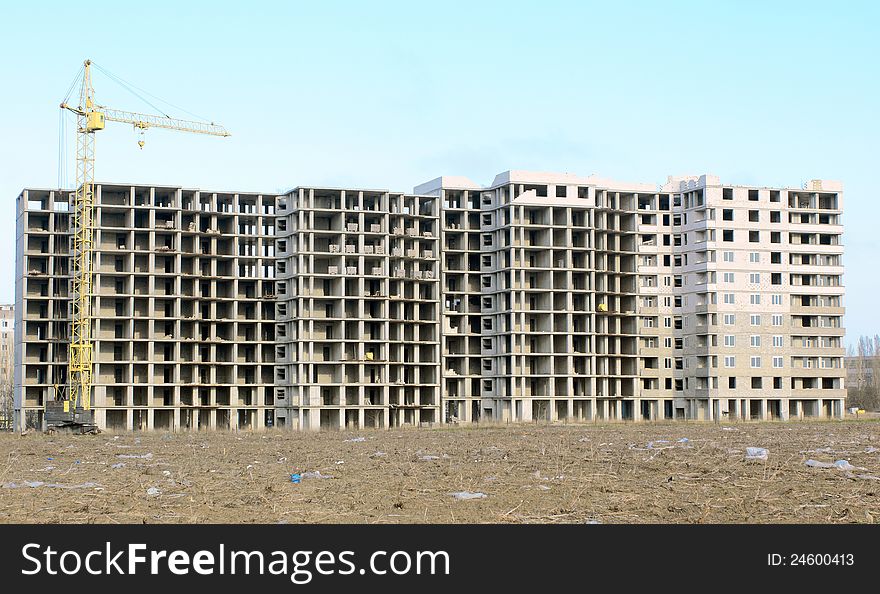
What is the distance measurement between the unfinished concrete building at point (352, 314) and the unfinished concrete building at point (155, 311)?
4.24 meters

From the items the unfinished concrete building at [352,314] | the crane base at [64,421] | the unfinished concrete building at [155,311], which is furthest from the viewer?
the unfinished concrete building at [352,314]

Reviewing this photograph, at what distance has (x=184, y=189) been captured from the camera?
138875 mm

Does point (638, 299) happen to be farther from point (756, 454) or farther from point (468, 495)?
point (468, 495)

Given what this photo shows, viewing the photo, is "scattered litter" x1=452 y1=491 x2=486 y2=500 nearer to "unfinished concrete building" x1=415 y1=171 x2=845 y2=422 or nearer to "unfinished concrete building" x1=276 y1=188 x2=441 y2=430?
"unfinished concrete building" x1=276 y1=188 x2=441 y2=430

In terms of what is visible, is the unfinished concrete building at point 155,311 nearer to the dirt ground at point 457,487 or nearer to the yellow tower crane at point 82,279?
the yellow tower crane at point 82,279

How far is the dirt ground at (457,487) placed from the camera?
1153 inches

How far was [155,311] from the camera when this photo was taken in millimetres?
136000

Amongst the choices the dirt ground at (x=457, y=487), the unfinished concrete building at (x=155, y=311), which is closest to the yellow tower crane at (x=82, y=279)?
the unfinished concrete building at (x=155, y=311)

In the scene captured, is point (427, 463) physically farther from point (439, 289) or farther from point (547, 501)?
point (439, 289)

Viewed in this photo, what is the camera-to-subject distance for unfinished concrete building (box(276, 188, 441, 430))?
5458 inches

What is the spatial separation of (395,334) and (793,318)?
5620 centimetres

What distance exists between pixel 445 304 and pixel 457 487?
114141mm

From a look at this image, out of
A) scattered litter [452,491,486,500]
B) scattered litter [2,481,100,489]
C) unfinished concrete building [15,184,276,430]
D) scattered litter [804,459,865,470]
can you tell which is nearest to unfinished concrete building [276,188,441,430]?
unfinished concrete building [15,184,276,430]
